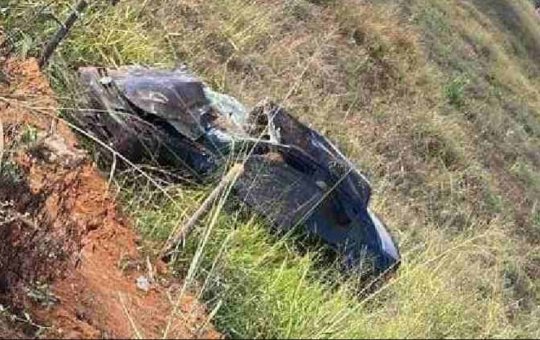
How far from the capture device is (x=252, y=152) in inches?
203

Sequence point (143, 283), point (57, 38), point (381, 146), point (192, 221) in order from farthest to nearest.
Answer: point (381, 146) < point (57, 38) < point (192, 221) < point (143, 283)

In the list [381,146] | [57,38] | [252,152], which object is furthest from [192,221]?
[381,146]

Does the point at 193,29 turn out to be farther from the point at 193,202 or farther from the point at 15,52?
the point at 193,202

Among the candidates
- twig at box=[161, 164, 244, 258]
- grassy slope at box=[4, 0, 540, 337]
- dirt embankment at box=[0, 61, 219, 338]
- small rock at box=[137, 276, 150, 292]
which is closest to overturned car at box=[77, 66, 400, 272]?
grassy slope at box=[4, 0, 540, 337]

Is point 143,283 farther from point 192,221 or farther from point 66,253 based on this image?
point 192,221

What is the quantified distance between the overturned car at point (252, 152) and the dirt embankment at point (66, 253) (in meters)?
0.41

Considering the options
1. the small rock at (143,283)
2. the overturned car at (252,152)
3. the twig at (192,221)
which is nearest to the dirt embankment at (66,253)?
the small rock at (143,283)

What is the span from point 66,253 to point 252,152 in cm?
151

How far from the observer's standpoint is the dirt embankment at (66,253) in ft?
11.7

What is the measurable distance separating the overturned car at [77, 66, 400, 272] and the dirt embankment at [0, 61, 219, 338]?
41cm

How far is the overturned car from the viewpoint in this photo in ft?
17.0

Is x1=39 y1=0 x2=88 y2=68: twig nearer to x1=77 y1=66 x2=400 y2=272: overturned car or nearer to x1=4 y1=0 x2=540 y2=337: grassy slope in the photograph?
x1=4 y1=0 x2=540 y2=337: grassy slope

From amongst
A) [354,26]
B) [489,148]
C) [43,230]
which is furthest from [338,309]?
[489,148]

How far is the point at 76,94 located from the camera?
545 cm
